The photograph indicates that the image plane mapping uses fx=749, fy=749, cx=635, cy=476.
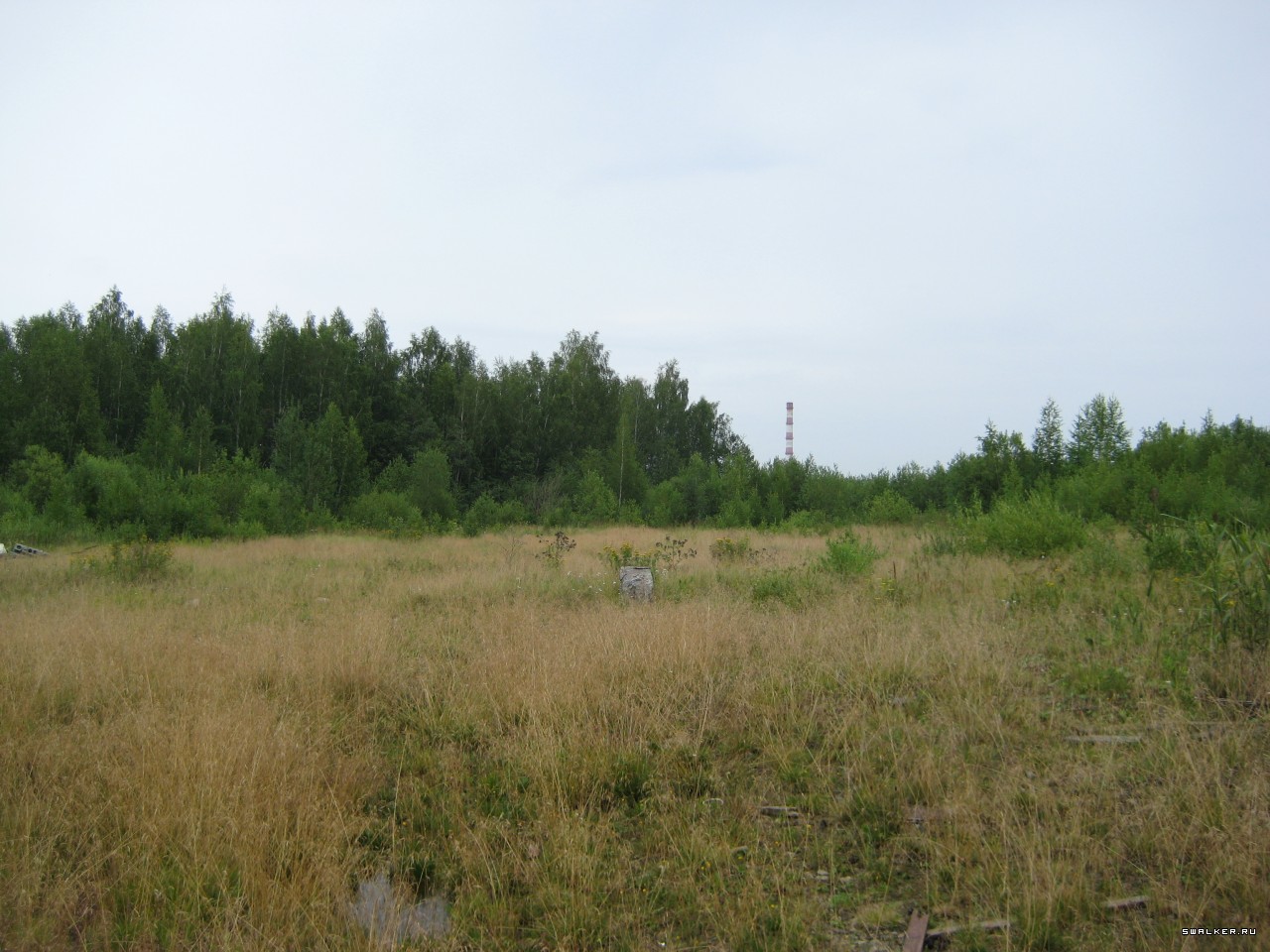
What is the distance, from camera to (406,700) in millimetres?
5297

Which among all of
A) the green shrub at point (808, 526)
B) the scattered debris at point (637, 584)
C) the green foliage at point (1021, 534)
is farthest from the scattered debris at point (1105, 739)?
the green shrub at point (808, 526)

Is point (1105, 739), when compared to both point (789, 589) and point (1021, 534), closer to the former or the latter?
point (789, 589)

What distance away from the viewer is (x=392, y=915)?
9.37 feet

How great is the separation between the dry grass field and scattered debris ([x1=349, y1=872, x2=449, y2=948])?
2.3 inches

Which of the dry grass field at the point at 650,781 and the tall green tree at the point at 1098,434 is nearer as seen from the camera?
the dry grass field at the point at 650,781

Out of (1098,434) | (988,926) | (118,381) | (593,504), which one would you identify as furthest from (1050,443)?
(118,381)

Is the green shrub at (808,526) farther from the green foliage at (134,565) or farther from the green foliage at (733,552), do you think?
the green foliage at (134,565)

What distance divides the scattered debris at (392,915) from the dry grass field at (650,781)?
0.19ft

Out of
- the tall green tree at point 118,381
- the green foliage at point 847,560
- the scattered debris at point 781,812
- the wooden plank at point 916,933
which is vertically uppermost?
the tall green tree at point 118,381

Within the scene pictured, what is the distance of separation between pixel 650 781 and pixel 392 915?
1465 millimetres

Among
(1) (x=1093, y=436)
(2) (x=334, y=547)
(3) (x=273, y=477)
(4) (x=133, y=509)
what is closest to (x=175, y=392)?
(3) (x=273, y=477)

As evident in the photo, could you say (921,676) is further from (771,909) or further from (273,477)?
(273,477)

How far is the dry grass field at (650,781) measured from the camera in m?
2.85

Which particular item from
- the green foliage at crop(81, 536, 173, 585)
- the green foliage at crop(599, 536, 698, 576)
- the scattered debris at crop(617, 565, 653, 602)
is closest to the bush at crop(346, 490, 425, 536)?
the green foliage at crop(81, 536, 173, 585)
